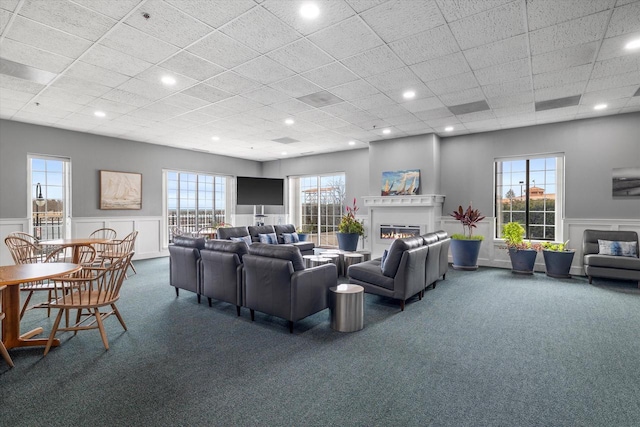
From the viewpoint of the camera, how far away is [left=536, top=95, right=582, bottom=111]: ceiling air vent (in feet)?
16.8

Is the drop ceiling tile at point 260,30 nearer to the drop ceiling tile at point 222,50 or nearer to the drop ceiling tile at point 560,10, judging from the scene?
the drop ceiling tile at point 222,50

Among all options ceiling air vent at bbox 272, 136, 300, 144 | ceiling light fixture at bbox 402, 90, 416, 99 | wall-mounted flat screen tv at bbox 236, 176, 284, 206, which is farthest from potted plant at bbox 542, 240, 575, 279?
wall-mounted flat screen tv at bbox 236, 176, 284, 206

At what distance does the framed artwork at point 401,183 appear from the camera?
7648 mm

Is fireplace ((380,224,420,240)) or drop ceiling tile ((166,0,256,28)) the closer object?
drop ceiling tile ((166,0,256,28))

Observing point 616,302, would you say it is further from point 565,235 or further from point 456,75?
point 456,75

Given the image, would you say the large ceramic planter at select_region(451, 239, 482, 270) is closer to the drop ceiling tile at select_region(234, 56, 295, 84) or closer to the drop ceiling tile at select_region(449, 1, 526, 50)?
the drop ceiling tile at select_region(449, 1, 526, 50)

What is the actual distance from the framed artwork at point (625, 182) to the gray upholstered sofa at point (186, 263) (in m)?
7.31

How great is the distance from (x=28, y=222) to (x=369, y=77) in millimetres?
7155

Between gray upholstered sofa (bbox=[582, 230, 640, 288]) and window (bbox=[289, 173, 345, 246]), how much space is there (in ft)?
18.8

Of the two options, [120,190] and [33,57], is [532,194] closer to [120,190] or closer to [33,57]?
[33,57]

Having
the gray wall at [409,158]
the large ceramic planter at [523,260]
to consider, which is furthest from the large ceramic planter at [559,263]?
the gray wall at [409,158]

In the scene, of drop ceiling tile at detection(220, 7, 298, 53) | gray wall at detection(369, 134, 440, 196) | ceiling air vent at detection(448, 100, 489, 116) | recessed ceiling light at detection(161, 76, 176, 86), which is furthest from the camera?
gray wall at detection(369, 134, 440, 196)

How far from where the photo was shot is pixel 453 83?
4496 millimetres

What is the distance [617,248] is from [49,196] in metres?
11.0
